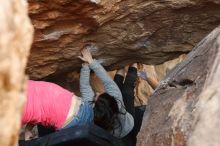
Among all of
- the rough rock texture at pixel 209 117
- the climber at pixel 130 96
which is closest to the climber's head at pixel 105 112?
the climber at pixel 130 96

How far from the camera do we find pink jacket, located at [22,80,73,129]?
2.69 meters

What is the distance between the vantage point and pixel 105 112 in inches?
118

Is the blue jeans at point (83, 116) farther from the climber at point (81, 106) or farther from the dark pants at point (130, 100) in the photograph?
the dark pants at point (130, 100)

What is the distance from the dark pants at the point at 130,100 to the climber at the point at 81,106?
5.0 inches

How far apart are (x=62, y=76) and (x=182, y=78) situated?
1439 mm

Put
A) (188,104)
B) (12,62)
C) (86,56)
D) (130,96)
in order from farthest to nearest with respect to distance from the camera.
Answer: (130,96) → (86,56) → (188,104) → (12,62)

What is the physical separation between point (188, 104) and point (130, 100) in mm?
1300

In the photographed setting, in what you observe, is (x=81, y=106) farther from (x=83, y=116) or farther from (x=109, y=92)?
(x=109, y=92)

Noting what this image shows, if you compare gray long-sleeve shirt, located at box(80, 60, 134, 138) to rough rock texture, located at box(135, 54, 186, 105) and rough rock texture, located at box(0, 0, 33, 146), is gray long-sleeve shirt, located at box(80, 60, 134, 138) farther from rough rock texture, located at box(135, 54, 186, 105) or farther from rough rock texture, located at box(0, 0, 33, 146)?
rough rock texture, located at box(0, 0, 33, 146)

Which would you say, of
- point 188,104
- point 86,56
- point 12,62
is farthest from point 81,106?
point 12,62

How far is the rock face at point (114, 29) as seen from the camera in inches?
112

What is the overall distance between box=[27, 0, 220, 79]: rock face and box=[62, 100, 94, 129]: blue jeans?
441 millimetres

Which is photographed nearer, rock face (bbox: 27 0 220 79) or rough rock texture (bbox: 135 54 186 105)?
rock face (bbox: 27 0 220 79)

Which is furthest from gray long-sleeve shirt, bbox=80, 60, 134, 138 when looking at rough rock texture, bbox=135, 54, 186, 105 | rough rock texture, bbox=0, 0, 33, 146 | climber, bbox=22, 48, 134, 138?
rough rock texture, bbox=0, 0, 33, 146
